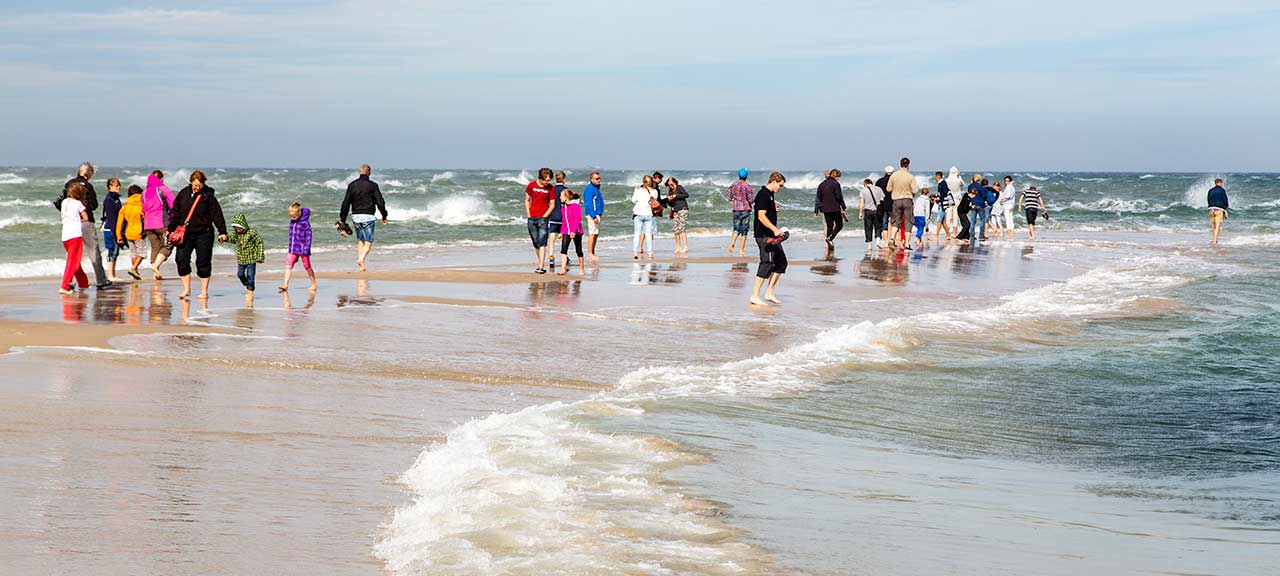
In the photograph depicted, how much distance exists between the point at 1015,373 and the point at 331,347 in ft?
19.8

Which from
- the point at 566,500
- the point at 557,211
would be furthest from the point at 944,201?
the point at 566,500

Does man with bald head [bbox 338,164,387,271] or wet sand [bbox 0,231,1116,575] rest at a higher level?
man with bald head [bbox 338,164,387,271]

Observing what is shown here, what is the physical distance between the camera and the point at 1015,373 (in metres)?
11.0

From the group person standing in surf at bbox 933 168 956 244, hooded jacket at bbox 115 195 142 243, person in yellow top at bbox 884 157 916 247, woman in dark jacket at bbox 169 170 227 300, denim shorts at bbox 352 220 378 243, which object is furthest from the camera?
person standing in surf at bbox 933 168 956 244

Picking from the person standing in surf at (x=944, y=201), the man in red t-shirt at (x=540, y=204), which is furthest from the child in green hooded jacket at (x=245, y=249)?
the person standing in surf at (x=944, y=201)

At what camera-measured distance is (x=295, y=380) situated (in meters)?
9.33

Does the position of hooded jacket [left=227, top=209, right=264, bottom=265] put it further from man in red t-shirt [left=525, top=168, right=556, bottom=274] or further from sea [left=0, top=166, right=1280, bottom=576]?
man in red t-shirt [left=525, top=168, right=556, bottom=274]

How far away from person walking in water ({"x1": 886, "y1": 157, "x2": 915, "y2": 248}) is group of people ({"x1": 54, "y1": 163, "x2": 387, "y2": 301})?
10.8 m

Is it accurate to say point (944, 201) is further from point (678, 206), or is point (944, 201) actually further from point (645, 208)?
point (645, 208)

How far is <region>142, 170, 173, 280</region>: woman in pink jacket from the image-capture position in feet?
58.2

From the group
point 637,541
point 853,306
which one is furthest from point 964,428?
point 853,306

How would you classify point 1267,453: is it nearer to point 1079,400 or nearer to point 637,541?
point 1079,400

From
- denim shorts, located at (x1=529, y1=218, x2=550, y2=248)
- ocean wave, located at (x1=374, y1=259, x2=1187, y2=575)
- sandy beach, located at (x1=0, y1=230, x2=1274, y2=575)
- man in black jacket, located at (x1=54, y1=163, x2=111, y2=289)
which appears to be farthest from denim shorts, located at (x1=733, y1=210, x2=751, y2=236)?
ocean wave, located at (x1=374, y1=259, x2=1187, y2=575)

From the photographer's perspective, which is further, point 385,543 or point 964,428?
point 964,428
